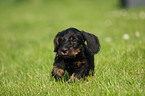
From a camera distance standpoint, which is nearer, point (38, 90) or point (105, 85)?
point (105, 85)

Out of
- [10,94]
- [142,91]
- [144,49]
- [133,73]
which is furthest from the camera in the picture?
[144,49]

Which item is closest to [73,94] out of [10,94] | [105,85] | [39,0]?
[105,85]

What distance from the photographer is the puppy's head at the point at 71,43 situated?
3.08 m

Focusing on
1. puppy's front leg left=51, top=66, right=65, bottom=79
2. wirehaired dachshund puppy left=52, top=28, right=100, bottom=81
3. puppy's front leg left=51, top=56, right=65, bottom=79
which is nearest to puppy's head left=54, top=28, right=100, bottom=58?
wirehaired dachshund puppy left=52, top=28, right=100, bottom=81

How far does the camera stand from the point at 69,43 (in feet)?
10.5

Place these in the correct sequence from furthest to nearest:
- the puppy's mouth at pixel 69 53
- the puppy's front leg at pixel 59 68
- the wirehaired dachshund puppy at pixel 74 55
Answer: the puppy's front leg at pixel 59 68 → the wirehaired dachshund puppy at pixel 74 55 → the puppy's mouth at pixel 69 53

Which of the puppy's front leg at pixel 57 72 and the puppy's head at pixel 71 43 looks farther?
the puppy's front leg at pixel 57 72

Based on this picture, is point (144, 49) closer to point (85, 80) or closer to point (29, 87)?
point (85, 80)

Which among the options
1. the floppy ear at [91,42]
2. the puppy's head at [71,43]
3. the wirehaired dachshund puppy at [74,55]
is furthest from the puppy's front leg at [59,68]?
the floppy ear at [91,42]

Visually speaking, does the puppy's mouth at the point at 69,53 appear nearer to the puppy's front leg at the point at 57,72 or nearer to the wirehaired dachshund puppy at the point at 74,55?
the wirehaired dachshund puppy at the point at 74,55

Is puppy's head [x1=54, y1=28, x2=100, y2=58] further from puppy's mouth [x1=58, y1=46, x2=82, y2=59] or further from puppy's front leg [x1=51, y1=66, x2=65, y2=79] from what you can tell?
puppy's front leg [x1=51, y1=66, x2=65, y2=79]

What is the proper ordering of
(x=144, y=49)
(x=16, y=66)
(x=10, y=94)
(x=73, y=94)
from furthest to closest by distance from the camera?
(x=16, y=66)
(x=144, y=49)
(x=10, y=94)
(x=73, y=94)

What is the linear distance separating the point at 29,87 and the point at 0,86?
0.66 metres

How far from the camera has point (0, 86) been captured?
359cm
